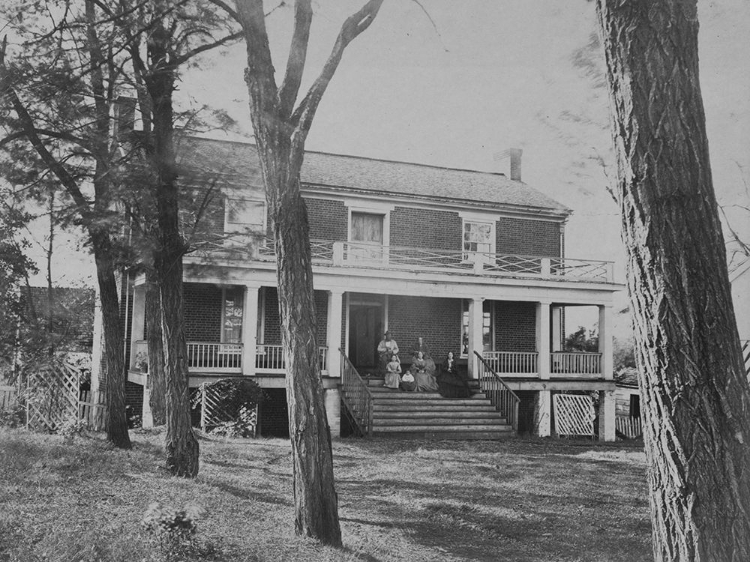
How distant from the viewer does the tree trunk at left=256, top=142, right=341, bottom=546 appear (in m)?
6.65

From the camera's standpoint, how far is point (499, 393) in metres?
19.7

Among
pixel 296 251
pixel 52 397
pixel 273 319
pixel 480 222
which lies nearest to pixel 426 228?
→ pixel 480 222

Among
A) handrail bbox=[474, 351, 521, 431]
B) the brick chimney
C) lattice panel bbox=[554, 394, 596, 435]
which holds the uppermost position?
the brick chimney

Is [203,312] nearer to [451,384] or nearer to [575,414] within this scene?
[451,384]

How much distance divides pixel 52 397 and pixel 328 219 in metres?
9.04

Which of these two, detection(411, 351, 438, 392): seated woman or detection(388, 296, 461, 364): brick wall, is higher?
detection(388, 296, 461, 364): brick wall

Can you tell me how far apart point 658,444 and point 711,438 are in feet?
0.77

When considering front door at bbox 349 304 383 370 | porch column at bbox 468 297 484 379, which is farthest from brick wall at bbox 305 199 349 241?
porch column at bbox 468 297 484 379

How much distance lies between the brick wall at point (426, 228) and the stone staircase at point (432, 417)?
205 inches

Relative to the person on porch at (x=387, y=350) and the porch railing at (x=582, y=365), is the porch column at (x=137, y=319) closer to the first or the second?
the person on porch at (x=387, y=350)

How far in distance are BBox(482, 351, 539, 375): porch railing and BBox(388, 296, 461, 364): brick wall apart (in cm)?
120

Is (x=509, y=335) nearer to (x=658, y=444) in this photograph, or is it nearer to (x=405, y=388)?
(x=405, y=388)

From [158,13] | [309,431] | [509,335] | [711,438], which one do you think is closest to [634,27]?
[711,438]

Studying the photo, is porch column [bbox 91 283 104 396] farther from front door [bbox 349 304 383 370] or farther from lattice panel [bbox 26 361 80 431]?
front door [bbox 349 304 383 370]
